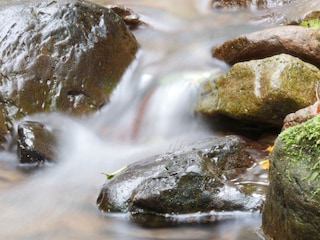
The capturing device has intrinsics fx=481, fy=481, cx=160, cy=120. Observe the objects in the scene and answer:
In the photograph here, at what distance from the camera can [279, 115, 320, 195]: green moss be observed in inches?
112

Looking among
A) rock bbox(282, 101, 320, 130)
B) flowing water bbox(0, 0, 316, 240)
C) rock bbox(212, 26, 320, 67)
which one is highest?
rock bbox(212, 26, 320, 67)

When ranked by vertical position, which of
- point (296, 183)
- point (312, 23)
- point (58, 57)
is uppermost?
point (312, 23)

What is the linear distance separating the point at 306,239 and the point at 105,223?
69.8 inches

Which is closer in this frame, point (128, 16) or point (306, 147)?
point (306, 147)

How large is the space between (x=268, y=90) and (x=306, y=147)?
2417mm

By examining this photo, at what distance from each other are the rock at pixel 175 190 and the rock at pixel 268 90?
53.2 inches

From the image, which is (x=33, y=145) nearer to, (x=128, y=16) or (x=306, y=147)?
(x=306, y=147)

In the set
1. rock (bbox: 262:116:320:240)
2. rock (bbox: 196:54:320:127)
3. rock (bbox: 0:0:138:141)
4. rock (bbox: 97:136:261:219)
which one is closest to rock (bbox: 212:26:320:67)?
rock (bbox: 196:54:320:127)

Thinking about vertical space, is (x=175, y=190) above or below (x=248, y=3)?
below

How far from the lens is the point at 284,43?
6332 millimetres

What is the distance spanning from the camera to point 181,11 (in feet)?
32.8

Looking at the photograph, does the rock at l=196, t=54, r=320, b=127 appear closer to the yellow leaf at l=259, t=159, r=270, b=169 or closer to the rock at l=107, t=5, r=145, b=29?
the yellow leaf at l=259, t=159, r=270, b=169

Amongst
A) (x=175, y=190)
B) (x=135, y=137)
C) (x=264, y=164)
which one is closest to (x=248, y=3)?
(x=135, y=137)

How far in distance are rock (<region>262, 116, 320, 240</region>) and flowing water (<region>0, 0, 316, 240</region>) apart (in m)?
0.56
